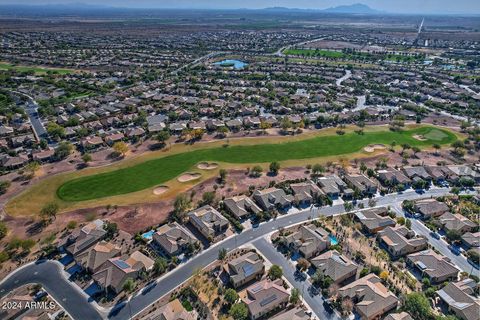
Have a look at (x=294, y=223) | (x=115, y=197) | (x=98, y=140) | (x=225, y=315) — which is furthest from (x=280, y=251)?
(x=98, y=140)

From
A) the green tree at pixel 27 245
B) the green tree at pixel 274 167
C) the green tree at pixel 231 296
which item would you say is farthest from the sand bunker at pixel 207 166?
the green tree at pixel 231 296

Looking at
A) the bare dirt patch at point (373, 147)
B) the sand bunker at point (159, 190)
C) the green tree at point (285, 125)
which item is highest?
the green tree at point (285, 125)

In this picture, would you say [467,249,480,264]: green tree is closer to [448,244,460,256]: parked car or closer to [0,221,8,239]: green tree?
[448,244,460,256]: parked car

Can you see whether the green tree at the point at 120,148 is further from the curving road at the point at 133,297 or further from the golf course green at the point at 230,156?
the curving road at the point at 133,297

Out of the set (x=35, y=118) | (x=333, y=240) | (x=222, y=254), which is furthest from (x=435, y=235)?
(x=35, y=118)

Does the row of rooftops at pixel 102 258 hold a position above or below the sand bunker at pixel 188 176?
below

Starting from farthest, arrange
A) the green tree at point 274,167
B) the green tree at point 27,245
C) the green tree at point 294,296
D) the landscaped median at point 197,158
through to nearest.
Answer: the green tree at point 274,167, the landscaped median at point 197,158, the green tree at point 27,245, the green tree at point 294,296

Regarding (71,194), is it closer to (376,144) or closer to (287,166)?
(287,166)
